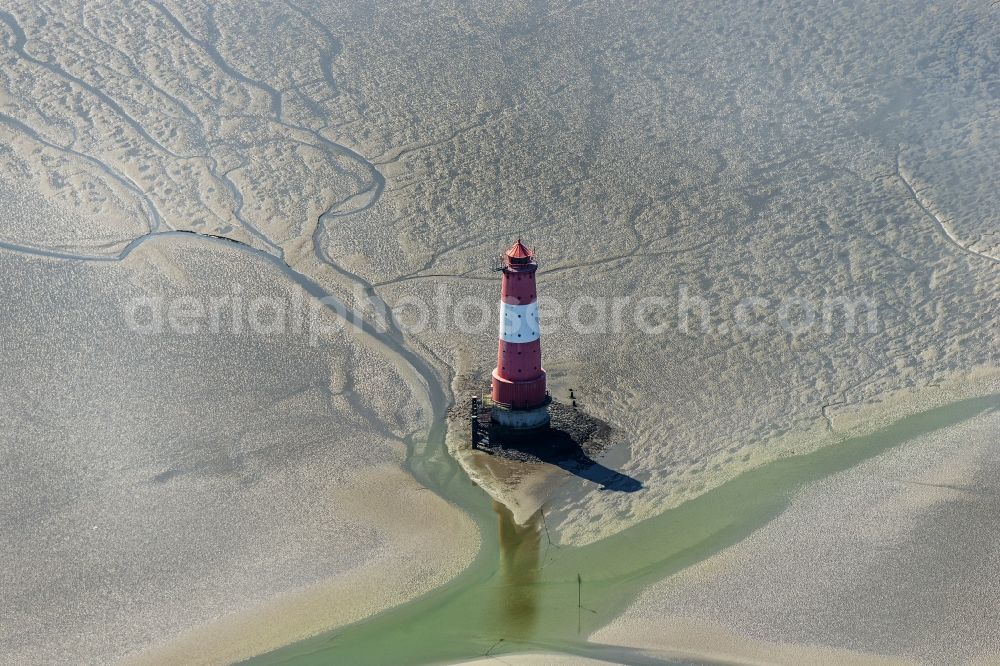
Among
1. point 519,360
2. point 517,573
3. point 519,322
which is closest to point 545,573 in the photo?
point 517,573

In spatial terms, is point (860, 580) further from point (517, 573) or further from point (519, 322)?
point (519, 322)

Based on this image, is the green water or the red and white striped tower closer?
the green water

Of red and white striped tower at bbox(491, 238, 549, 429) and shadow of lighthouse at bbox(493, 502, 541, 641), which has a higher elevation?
red and white striped tower at bbox(491, 238, 549, 429)

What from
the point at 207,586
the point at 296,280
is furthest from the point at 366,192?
the point at 207,586

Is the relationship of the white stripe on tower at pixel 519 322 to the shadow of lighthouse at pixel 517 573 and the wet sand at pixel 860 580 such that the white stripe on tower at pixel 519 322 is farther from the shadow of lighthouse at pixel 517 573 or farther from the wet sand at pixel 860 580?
the wet sand at pixel 860 580

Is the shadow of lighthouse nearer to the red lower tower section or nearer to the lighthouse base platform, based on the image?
the lighthouse base platform

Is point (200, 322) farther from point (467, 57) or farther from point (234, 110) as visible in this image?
point (467, 57)

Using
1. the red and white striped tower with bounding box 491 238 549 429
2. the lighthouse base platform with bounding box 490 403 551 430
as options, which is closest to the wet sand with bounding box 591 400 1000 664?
the lighthouse base platform with bounding box 490 403 551 430
